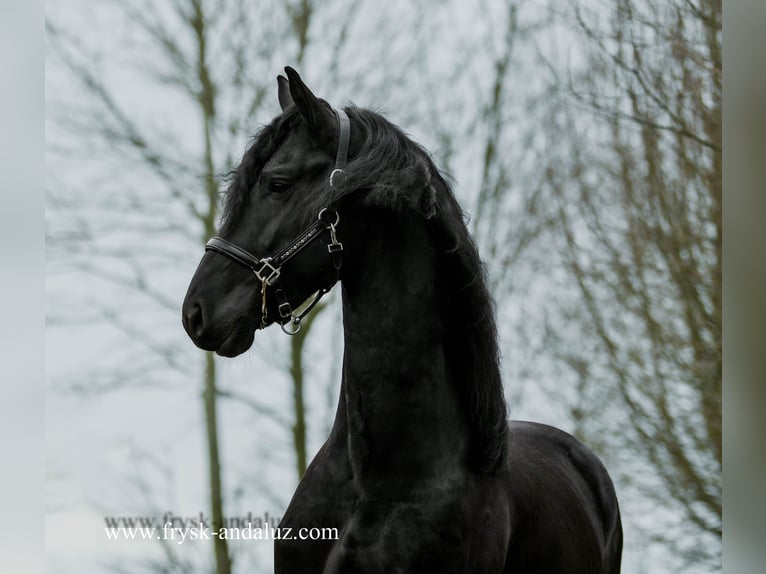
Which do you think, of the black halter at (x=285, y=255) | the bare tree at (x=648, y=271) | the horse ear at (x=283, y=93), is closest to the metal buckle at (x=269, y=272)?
the black halter at (x=285, y=255)

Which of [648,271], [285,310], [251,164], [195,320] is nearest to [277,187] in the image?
[251,164]

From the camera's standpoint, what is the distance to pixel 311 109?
320cm

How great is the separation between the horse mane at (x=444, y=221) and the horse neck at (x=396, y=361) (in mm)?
71

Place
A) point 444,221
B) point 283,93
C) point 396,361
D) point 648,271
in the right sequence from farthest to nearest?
point 648,271 → point 283,93 → point 444,221 → point 396,361

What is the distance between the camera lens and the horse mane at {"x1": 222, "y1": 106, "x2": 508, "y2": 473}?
3176mm

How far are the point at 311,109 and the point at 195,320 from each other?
0.78m

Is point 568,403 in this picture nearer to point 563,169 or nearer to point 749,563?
point 563,169

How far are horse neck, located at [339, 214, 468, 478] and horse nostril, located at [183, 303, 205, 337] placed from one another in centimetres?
48

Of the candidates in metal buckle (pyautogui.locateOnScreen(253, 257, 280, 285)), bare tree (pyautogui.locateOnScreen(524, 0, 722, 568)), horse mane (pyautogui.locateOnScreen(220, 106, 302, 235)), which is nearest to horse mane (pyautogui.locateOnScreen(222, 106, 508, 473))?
horse mane (pyautogui.locateOnScreen(220, 106, 302, 235))

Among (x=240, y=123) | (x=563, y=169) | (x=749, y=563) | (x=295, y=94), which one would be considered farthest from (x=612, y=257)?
(x=295, y=94)

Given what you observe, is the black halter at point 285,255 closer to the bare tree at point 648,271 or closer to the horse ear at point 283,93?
the horse ear at point 283,93

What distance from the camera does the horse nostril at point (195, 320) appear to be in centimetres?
304

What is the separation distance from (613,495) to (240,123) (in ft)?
14.2

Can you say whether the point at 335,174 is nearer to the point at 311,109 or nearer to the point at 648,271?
the point at 311,109
